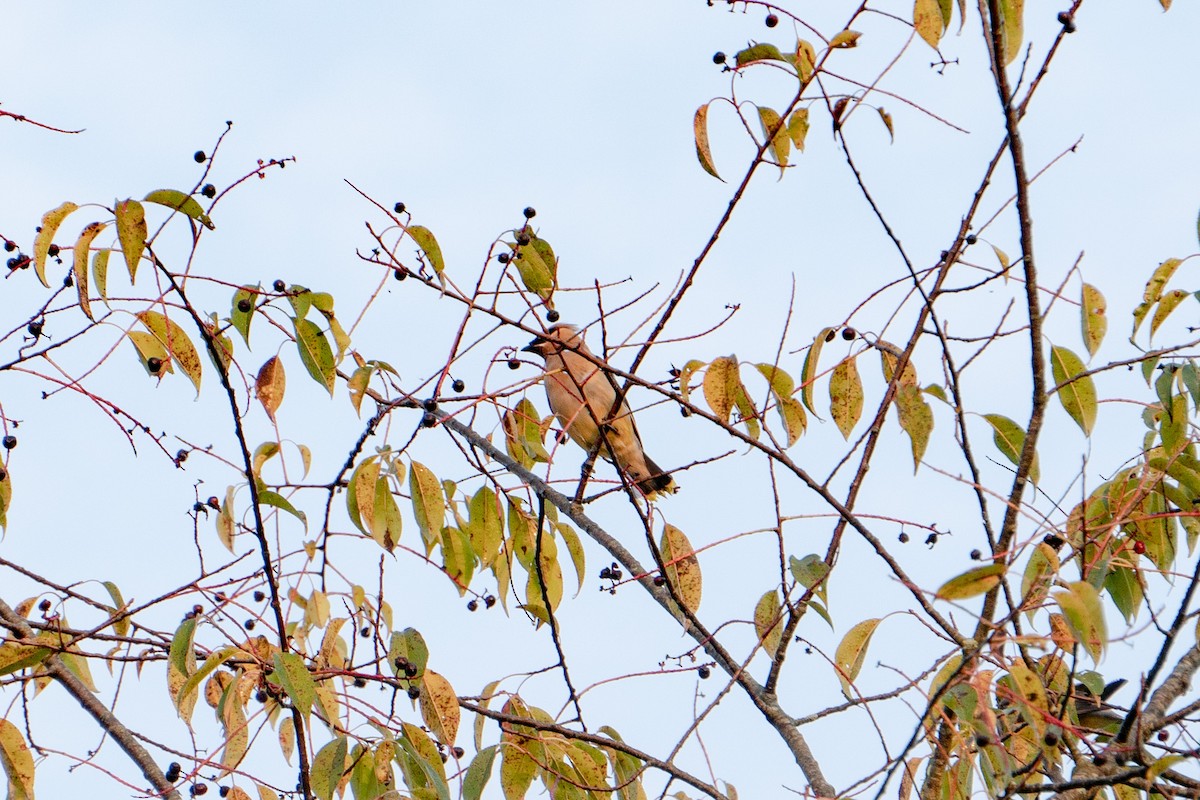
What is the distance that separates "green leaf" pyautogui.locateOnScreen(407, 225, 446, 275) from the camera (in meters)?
2.90

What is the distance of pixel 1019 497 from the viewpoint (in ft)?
10.2

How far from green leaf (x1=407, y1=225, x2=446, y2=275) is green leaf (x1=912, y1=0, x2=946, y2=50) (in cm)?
108

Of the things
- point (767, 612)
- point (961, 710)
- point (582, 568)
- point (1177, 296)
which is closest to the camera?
point (961, 710)

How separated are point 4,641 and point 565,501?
1.71 meters

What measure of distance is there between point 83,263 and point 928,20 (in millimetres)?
1738

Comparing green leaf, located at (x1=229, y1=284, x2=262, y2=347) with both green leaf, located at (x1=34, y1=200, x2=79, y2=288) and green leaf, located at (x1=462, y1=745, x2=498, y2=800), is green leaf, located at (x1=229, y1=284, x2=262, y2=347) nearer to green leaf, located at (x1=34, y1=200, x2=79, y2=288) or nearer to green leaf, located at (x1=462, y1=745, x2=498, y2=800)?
green leaf, located at (x1=34, y1=200, x2=79, y2=288)

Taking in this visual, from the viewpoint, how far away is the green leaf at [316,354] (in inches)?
119

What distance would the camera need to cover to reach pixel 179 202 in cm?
256

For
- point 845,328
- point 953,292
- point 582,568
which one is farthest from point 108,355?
point 953,292

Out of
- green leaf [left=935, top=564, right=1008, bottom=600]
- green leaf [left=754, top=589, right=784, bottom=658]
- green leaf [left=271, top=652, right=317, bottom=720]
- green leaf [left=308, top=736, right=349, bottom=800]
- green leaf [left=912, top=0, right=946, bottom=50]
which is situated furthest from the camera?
green leaf [left=754, top=589, right=784, bottom=658]

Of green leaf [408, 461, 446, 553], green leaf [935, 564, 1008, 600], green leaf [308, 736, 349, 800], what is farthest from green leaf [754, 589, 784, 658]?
green leaf [935, 564, 1008, 600]

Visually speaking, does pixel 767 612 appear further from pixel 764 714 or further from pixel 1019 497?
pixel 1019 497

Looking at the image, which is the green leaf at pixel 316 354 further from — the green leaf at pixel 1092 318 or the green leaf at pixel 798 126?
the green leaf at pixel 1092 318

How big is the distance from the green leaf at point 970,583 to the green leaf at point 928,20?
→ 1.42m
